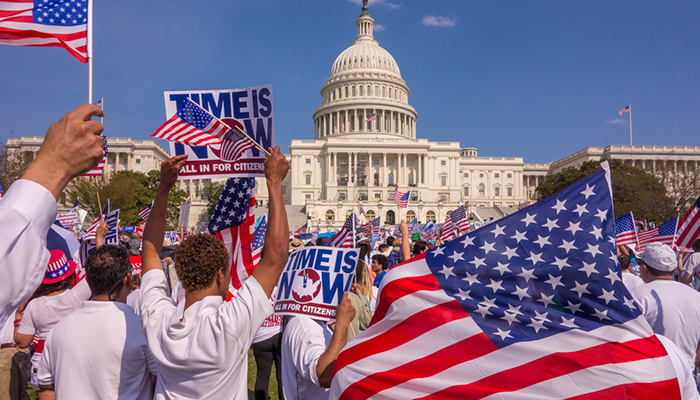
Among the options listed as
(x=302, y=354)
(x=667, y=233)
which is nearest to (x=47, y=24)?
(x=302, y=354)

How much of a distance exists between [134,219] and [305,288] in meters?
46.6

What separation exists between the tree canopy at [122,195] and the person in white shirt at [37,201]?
1401 inches

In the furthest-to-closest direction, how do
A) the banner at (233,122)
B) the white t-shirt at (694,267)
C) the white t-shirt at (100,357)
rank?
the white t-shirt at (694,267) → the banner at (233,122) → the white t-shirt at (100,357)

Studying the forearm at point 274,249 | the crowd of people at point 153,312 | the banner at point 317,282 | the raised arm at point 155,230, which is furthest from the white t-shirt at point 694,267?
the raised arm at point 155,230

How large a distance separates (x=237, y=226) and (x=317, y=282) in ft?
5.51

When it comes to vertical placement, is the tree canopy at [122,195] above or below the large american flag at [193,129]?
above

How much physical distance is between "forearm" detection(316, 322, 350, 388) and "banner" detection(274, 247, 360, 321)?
396 mm

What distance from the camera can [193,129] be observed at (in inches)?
153

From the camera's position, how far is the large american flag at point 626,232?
10.4 meters

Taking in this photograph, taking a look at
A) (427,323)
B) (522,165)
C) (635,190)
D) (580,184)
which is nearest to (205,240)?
(427,323)

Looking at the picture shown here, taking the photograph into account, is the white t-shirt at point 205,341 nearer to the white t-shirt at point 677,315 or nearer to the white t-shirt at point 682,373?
the white t-shirt at point 682,373

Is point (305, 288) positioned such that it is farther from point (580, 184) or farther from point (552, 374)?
point (580, 184)

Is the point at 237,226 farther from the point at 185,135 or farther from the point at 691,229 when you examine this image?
the point at 691,229

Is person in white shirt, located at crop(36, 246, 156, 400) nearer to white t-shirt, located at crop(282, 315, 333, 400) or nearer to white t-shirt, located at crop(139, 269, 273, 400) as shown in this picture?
white t-shirt, located at crop(139, 269, 273, 400)
